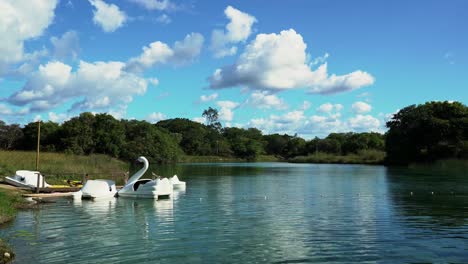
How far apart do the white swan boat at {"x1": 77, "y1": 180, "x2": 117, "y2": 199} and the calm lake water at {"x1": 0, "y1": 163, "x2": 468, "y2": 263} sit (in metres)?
1.21

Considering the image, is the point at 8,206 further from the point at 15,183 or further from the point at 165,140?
the point at 165,140

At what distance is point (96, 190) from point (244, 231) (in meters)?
14.6

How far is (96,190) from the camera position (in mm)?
28625

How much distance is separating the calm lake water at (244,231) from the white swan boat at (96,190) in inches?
47.7

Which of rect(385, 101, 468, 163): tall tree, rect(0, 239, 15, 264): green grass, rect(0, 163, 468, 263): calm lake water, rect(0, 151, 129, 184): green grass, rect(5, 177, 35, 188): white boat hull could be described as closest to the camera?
rect(0, 239, 15, 264): green grass

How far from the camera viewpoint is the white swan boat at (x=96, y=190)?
2834 cm

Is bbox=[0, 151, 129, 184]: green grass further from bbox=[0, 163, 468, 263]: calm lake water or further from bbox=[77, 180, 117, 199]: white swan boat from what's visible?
bbox=[0, 163, 468, 263]: calm lake water

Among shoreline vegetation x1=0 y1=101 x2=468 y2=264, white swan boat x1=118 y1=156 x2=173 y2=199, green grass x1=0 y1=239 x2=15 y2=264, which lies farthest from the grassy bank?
green grass x1=0 y1=239 x2=15 y2=264

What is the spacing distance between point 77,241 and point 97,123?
88840 millimetres

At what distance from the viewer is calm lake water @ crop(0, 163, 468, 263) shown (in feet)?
43.2

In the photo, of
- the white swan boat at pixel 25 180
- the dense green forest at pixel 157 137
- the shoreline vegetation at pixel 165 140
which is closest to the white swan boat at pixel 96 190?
the white swan boat at pixel 25 180

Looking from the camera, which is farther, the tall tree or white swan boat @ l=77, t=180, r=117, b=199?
the tall tree

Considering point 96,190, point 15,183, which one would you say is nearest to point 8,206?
point 96,190

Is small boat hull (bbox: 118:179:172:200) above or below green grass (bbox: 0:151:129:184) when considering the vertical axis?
below
